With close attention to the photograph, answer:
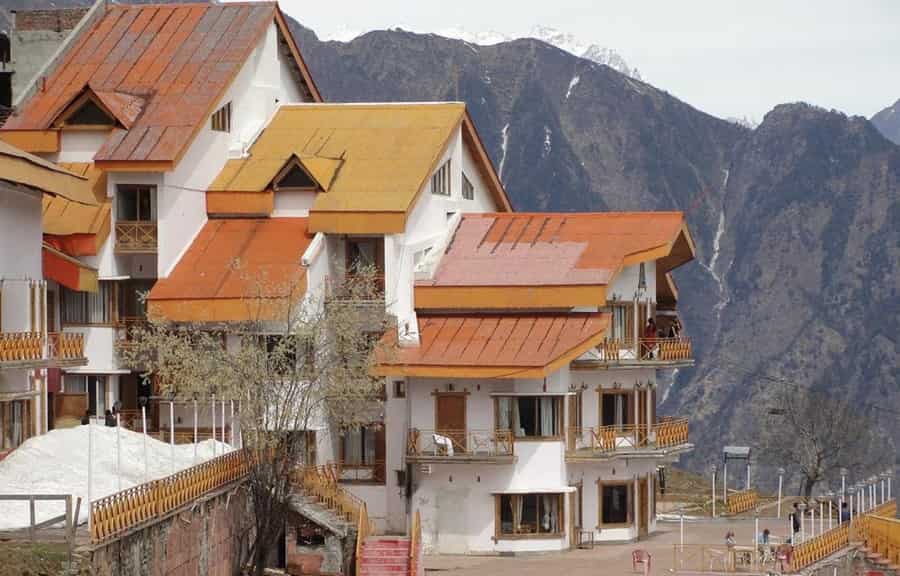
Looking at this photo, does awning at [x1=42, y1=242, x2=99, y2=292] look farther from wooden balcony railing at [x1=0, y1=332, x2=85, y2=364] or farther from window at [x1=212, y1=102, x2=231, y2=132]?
window at [x1=212, y1=102, x2=231, y2=132]

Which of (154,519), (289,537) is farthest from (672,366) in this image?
(154,519)

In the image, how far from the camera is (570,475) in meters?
96.6

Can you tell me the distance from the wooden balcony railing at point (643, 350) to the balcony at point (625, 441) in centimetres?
248

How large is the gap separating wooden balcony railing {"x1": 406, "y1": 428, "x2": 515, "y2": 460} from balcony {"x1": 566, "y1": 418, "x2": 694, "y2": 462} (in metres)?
2.72

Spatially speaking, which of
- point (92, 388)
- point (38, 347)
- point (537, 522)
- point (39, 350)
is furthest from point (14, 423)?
point (537, 522)

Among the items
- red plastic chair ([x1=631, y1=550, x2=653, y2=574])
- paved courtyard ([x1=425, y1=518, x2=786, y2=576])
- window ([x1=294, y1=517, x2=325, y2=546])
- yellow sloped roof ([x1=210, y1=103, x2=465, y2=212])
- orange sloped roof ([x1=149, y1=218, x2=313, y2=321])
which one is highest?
yellow sloped roof ([x1=210, y1=103, x2=465, y2=212])

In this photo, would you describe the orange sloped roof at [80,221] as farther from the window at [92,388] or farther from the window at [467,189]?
the window at [467,189]

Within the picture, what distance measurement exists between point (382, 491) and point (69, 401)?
11.5m

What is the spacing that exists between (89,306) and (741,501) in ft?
99.3

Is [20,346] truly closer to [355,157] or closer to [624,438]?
[355,157]

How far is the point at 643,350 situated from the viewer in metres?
99.2

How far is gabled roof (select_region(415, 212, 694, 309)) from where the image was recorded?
96.0 meters

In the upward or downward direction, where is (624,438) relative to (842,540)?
upward

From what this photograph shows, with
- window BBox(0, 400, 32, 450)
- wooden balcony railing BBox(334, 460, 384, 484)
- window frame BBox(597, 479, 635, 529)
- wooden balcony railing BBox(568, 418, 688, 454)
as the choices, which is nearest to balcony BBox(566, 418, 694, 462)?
wooden balcony railing BBox(568, 418, 688, 454)
